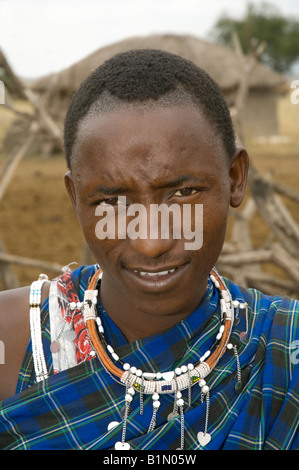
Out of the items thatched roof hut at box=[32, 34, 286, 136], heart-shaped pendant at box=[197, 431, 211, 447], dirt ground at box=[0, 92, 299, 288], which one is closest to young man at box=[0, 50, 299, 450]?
heart-shaped pendant at box=[197, 431, 211, 447]

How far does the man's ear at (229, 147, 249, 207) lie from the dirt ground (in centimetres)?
249

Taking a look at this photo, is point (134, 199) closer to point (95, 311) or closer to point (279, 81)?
point (95, 311)

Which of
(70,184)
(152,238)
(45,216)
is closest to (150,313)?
(152,238)

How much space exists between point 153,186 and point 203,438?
2.27ft

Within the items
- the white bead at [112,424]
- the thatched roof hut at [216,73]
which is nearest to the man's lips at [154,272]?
the white bead at [112,424]

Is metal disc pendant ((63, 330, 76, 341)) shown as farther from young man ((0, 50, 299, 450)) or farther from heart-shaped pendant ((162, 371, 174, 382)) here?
heart-shaped pendant ((162, 371, 174, 382))

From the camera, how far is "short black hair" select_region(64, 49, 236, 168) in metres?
1.38

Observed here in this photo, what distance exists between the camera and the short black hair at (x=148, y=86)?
1.38 metres

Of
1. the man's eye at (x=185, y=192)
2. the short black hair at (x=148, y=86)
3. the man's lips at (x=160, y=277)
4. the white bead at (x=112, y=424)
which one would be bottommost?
the white bead at (x=112, y=424)

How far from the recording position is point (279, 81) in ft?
52.5

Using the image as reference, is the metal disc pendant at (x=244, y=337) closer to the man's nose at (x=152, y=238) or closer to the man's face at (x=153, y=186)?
the man's face at (x=153, y=186)

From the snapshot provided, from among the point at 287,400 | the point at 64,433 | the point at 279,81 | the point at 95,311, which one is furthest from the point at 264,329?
the point at 279,81

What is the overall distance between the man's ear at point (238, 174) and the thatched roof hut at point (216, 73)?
441 inches

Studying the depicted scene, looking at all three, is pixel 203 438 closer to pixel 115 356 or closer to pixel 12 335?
pixel 115 356
